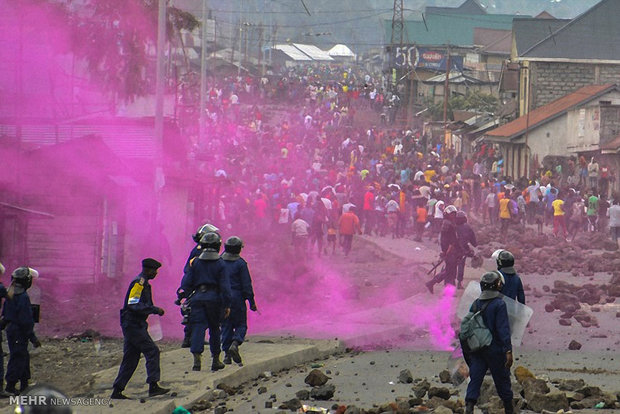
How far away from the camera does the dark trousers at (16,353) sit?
12.1 m

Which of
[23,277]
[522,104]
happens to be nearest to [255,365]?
[23,277]

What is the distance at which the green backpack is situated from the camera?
9.59m

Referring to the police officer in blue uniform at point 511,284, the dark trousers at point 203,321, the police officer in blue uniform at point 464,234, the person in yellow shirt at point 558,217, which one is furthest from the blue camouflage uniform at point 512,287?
the person in yellow shirt at point 558,217

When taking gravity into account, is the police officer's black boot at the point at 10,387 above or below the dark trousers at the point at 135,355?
below

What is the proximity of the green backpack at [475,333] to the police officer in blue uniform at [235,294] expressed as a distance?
11.6ft

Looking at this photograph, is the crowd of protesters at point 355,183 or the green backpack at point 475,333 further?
the crowd of protesters at point 355,183

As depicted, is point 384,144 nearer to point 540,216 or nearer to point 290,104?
point 290,104

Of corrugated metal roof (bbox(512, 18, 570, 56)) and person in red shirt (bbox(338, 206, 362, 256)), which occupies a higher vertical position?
corrugated metal roof (bbox(512, 18, 570, 56))

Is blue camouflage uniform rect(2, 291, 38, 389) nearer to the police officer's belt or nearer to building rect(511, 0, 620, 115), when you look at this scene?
the police officer's belt

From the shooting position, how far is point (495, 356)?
9648 mm

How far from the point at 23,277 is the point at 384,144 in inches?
1771

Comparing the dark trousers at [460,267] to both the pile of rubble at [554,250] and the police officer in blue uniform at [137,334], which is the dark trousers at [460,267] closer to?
the pile of rubble at [554,250]

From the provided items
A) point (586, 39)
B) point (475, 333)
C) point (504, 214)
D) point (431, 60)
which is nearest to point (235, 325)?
point (475, 333)

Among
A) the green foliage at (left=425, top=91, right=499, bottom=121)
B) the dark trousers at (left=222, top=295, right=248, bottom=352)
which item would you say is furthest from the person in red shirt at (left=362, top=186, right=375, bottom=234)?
the green foliage at (left=425, top=91, right=499, bottom=121)
